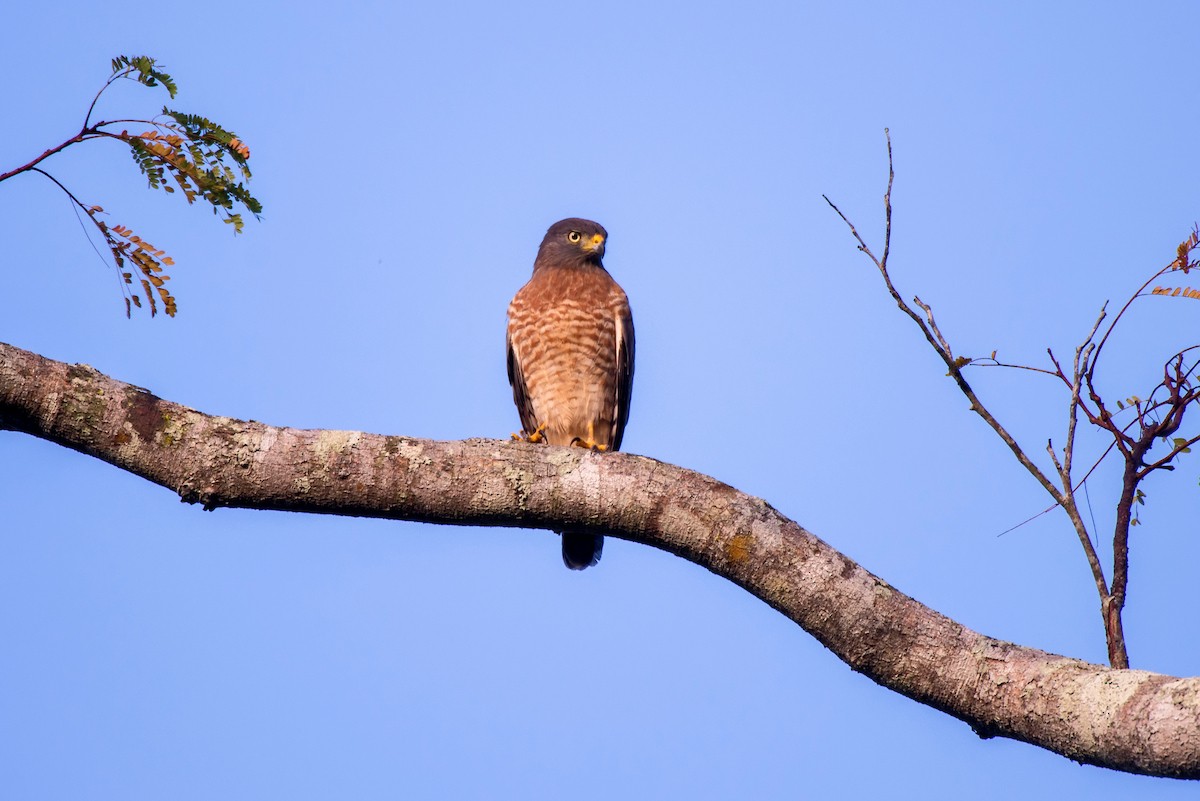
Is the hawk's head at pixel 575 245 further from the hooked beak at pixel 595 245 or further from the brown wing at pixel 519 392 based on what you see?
the brown wing at pixel 519 392

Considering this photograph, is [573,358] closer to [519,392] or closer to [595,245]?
[519,392]

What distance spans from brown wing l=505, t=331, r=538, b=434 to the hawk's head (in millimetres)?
754

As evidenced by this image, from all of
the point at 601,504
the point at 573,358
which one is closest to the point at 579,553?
the point at 573,358

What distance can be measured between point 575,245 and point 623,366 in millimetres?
1174

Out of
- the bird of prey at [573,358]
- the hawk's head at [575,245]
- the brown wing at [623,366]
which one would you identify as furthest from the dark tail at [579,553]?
the hawk's head at [575,245]

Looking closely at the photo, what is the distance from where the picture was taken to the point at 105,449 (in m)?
3.08

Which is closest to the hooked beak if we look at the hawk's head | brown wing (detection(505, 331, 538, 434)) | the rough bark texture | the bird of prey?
the hawk's head

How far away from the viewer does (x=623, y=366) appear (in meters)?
7.24

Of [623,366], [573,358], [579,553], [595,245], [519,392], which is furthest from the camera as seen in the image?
[595,245]

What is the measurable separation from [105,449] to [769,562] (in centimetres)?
191

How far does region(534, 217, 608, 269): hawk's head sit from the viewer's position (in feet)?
25.7

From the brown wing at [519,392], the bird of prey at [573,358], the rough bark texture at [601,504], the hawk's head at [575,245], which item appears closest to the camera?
the rough bark texture at [601,504]

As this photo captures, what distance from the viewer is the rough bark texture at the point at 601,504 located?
2852mm

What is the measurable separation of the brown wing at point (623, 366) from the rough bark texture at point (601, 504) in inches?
149
